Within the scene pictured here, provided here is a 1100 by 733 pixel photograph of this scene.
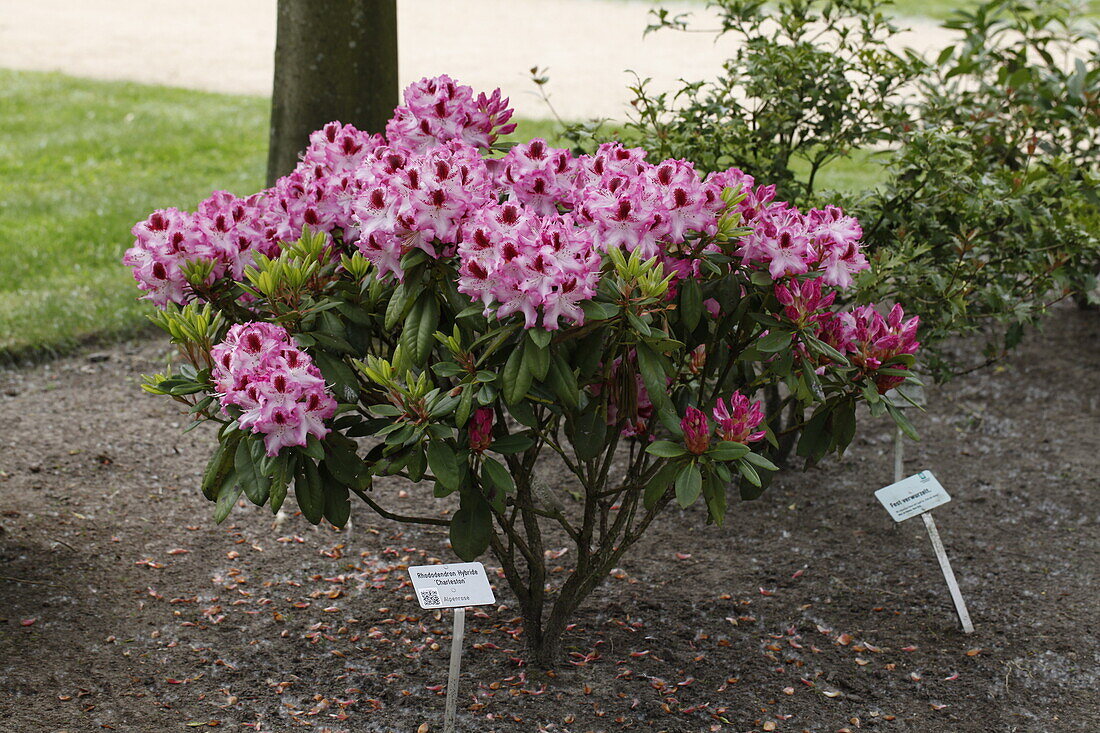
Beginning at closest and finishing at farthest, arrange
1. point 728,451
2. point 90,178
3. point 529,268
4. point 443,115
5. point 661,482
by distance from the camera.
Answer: point 529,268, point 728,451, point 661,482, point 443,115, point 90,178

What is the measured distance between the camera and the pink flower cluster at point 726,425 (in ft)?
7.53

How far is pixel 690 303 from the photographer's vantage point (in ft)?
7.66

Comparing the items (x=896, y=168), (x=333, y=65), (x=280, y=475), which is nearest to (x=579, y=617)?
(x=280, y=475)

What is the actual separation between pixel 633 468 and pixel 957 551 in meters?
1.39

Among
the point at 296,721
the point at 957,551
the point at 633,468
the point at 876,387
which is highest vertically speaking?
the point at 876,387

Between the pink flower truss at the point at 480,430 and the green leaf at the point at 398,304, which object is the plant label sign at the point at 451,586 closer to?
the pink flower truss at the point at 480,430

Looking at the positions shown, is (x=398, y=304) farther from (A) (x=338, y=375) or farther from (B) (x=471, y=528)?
(B) (x=471, y=528)

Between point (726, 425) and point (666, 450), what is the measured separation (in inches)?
5.6

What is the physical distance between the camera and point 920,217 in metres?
3.52

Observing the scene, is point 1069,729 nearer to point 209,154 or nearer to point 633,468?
point 633,468

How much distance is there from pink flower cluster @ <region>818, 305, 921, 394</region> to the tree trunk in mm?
2614

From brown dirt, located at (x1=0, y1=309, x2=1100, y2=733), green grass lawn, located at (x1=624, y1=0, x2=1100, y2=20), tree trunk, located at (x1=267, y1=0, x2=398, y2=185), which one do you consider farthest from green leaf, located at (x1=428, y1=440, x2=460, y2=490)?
green grass lawn, located at (x1=624, y1=0, x2=1100, y2=20)

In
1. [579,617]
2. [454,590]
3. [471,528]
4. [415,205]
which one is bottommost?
[579,617]

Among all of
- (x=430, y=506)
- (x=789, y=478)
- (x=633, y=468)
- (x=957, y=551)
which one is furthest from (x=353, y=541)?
(x=957, y=551)
